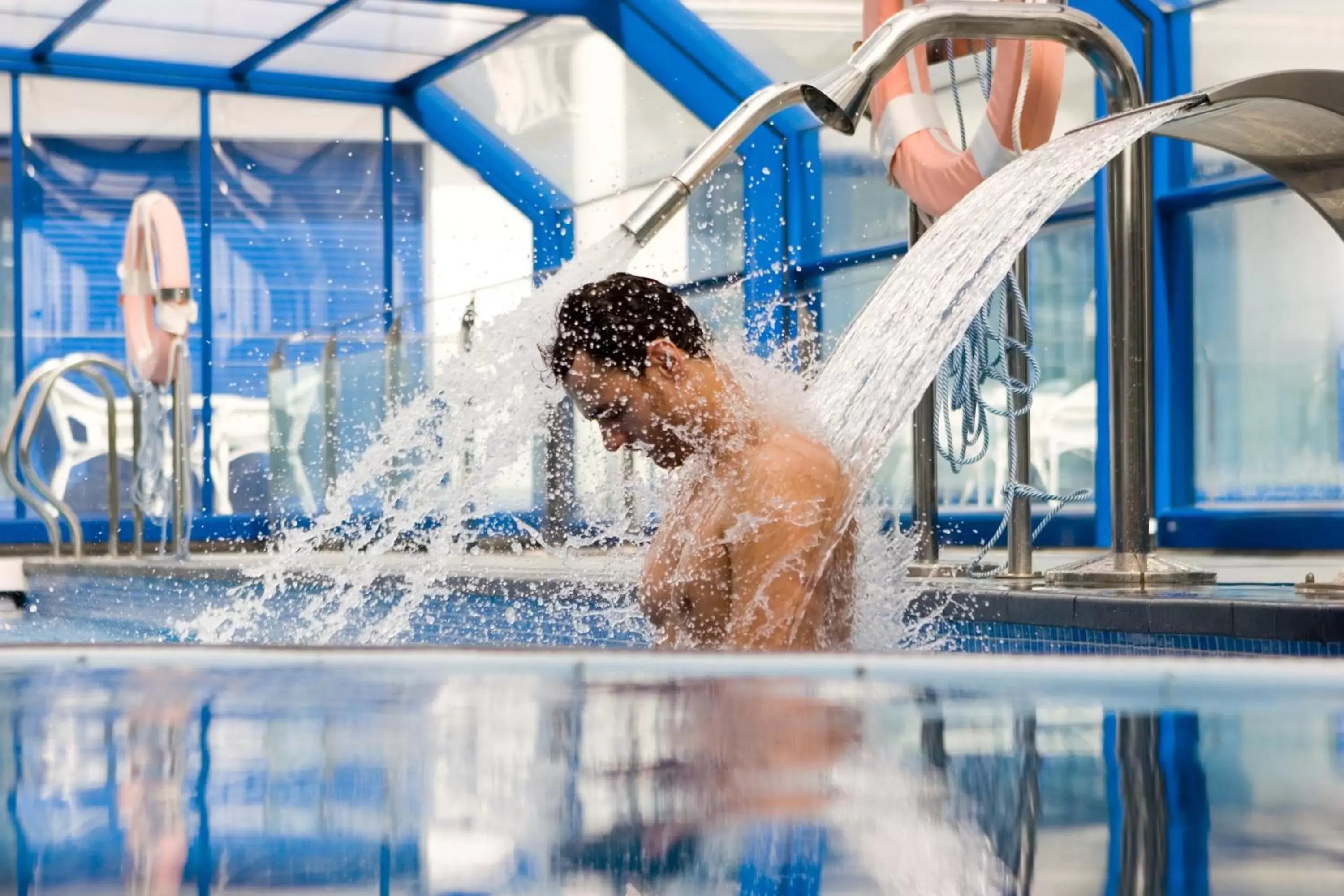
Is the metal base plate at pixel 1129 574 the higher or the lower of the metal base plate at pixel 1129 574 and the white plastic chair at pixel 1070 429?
the lower

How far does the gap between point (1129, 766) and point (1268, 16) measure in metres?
7.35

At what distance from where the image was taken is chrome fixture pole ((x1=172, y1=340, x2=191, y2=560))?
766 cm

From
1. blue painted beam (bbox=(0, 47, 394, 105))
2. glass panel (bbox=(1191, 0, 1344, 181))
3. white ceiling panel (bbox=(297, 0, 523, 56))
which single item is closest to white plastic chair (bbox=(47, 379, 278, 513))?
blue painted beam (bbox=(0, 47, 394, 105))

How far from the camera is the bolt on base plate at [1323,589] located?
311cm

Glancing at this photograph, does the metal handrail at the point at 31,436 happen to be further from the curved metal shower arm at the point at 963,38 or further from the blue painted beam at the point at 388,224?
the curved metal shower arm at the point at 963,38

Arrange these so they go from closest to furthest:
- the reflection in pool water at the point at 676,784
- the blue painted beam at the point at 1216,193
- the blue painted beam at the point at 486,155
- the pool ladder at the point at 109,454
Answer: the reflection in pool water at the point at 676,784 → the blue painted beam at the point at 1216,193 → the pool ladder at the point at 109,454 → the blue painted beam at the point at 486,155

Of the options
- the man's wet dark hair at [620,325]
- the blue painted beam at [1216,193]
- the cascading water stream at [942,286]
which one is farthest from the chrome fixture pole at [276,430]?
the man's wet dark hair at [620,325]

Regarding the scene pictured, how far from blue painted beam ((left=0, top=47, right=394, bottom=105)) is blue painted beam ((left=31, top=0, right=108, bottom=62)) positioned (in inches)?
4.7

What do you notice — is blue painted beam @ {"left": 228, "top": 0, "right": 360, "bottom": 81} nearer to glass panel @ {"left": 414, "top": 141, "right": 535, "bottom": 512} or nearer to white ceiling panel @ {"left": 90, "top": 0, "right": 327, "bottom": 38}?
white ceiling panel @ {"left": 90, "top": 0, "right": 327, "bottom": 38}

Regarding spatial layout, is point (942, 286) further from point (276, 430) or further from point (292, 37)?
point (292, 37)

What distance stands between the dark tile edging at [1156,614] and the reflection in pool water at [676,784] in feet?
3.99

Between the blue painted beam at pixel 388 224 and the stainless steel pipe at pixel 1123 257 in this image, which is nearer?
the stainless steel pipe at pixel 1123 257

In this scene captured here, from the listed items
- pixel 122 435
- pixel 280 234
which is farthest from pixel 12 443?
pixel 280 234

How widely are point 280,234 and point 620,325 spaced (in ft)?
40.0
